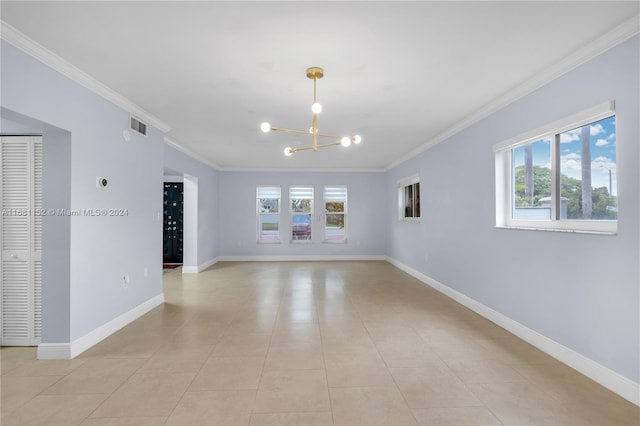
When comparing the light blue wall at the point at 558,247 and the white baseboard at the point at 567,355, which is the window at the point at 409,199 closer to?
the light blue wall at the point at 558,247

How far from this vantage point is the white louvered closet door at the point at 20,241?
3.22m

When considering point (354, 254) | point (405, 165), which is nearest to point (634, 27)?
point (405, 165)

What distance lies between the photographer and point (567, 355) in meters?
2.81

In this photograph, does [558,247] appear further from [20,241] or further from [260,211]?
[260,211]

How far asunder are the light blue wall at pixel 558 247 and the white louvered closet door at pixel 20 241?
4.89 metres

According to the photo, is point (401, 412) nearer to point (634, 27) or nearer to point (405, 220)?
point (634, 27)

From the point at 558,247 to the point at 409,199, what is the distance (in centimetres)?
455

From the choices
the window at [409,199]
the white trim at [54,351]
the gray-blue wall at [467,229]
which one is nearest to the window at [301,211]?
the window at [409,199]

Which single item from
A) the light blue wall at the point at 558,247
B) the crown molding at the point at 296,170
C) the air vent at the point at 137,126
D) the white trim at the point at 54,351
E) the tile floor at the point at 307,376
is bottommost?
the tile floor at the point at 307,376

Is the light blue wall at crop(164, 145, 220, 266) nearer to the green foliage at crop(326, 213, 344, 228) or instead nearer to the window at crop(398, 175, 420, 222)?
the green foliage at crop(326, 213, 344, 228)

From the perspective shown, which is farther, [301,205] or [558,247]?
[301,205]

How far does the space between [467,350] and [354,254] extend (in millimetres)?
6140

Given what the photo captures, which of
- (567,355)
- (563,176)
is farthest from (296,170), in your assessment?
(567,355)

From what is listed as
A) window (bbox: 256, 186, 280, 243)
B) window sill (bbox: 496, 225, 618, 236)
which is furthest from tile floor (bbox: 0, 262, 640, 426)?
window (bbox: 256, 186, 280, 243)
